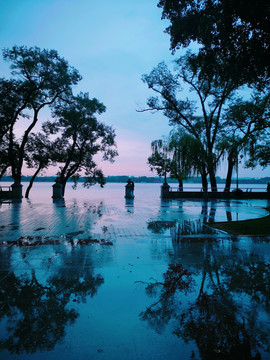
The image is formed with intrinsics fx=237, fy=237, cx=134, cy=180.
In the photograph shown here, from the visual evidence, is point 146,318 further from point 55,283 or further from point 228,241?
point 228,241

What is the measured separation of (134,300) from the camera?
3713mm

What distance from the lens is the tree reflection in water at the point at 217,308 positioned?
2.69 meters

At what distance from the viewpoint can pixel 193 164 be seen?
30047 mm

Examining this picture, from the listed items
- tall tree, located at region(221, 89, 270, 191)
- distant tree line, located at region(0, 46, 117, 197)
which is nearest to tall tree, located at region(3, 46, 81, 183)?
distant tree line, located at region(0, 46, 117, 197)

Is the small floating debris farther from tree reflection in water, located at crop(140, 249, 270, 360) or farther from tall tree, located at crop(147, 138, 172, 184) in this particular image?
tall tree, located at crop(147, 138, 172, 184)

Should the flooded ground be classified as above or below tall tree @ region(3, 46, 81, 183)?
below

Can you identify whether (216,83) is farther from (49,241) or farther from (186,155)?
(186,155)

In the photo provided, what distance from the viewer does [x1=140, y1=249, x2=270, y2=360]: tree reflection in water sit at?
8.84 feet

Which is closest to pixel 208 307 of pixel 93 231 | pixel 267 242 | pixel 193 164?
pixel 267 242

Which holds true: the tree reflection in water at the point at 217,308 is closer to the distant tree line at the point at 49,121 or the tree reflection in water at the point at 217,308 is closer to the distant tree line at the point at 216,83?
the distant tree line at the point at 216,83

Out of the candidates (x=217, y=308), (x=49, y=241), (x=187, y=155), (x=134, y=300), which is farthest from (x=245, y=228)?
(x=187, y=155)

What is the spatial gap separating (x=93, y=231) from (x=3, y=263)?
3983 millimetres

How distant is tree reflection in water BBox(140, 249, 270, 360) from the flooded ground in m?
0.01

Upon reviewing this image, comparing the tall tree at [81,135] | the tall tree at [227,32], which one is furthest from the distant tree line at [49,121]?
the tall tree at [227,32]
